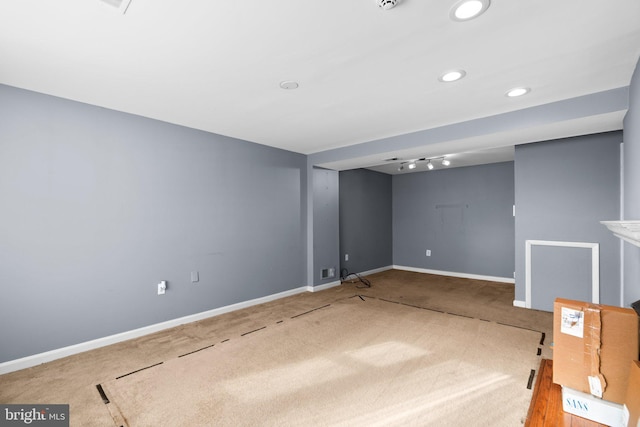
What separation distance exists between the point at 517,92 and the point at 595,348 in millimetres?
2479

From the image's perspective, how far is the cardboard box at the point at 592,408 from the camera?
1.01 m

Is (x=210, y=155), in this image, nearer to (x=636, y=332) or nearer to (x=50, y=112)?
(x=50, y=112)

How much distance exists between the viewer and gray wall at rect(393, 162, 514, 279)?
6059 mm

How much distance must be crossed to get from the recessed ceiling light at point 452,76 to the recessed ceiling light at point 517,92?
634 millimetres

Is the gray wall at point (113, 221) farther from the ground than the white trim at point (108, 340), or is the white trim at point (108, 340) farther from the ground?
the gray wall at point (113, 221)

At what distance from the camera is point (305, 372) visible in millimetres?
2578

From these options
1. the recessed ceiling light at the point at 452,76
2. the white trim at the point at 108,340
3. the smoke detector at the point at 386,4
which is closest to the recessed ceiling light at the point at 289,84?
the smoke detector at the point at 386,4

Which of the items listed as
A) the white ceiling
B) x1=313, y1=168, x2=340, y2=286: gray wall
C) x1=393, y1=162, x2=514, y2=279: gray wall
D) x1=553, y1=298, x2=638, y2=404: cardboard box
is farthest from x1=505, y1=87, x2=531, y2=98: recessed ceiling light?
x1=393, y1=162, x2=514, y2=279: gray wall

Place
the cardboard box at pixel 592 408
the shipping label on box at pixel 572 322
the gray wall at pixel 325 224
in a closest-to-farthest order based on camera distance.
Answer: the cardboard box at pixel 592 408 < the shipping label on box at pixel 572 322 < the gray wall at pixel 325 224

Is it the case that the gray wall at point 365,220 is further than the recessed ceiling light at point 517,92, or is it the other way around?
the gray wall at point 365,220

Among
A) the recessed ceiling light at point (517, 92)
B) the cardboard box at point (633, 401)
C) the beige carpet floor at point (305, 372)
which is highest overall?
the recessed ceiling light at point (517, 92)

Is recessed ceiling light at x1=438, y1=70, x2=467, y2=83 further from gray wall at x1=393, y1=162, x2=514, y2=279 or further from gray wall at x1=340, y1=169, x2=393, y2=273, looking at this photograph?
gray wall at x1=393, y1=162, x2=514, y2=279

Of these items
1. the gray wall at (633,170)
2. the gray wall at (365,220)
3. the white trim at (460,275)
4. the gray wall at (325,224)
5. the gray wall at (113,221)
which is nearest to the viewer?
the gray wall at (633,170)

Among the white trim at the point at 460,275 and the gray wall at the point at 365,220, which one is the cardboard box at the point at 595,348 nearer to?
the gray wall at the point at 365,220
